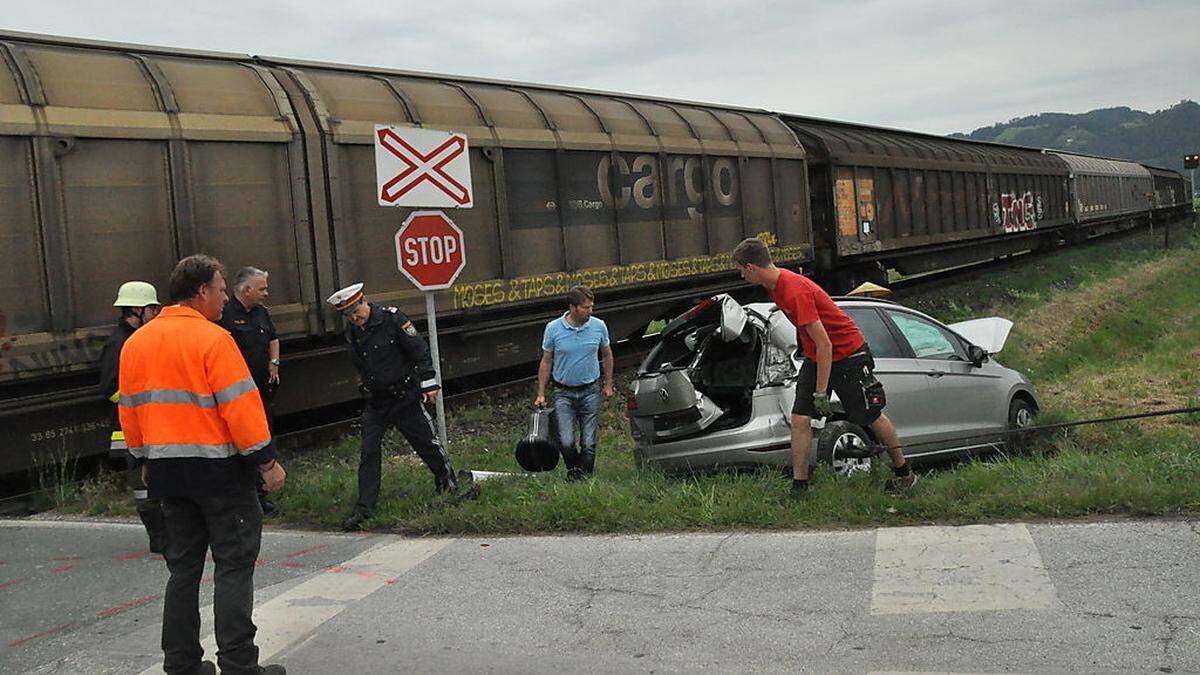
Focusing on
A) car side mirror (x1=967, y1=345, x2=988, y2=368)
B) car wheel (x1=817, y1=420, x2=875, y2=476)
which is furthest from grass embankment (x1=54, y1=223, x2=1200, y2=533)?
car side mirror (x1=967, y1=345, x2=988, y2=368)

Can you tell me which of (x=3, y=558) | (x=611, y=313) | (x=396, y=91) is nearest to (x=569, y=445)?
(x=3, y=558)

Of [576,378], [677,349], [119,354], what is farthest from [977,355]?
[119,354]

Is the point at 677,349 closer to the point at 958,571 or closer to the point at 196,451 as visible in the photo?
the point at 958,571

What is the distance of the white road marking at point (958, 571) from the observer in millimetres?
4434

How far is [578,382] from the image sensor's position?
792 centimetres

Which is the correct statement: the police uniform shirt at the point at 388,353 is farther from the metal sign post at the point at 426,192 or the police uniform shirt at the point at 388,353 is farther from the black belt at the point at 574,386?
the black belt at the point at 574,386

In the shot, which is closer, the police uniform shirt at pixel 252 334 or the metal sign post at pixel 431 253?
the metal sign post at pixel 431 253

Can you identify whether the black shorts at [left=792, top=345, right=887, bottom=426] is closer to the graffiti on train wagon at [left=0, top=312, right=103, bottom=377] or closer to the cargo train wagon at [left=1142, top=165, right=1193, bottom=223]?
the graffiti on train wagon at [left=0, top=312, right=103, bottom=377]

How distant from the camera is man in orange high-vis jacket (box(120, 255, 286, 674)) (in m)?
4.02

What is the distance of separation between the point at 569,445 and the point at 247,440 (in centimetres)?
396

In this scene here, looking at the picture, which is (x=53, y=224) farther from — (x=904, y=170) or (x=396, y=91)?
(x=904, y=170)

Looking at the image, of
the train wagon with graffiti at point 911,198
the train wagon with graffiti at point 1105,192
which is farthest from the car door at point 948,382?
the train wagon with graffiti at point 1105,192

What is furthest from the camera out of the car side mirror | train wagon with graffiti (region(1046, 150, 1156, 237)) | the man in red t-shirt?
train wagon with graffiti (region(1046, 150, 1156, 237))

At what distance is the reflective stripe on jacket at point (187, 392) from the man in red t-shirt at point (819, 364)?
122 inches
